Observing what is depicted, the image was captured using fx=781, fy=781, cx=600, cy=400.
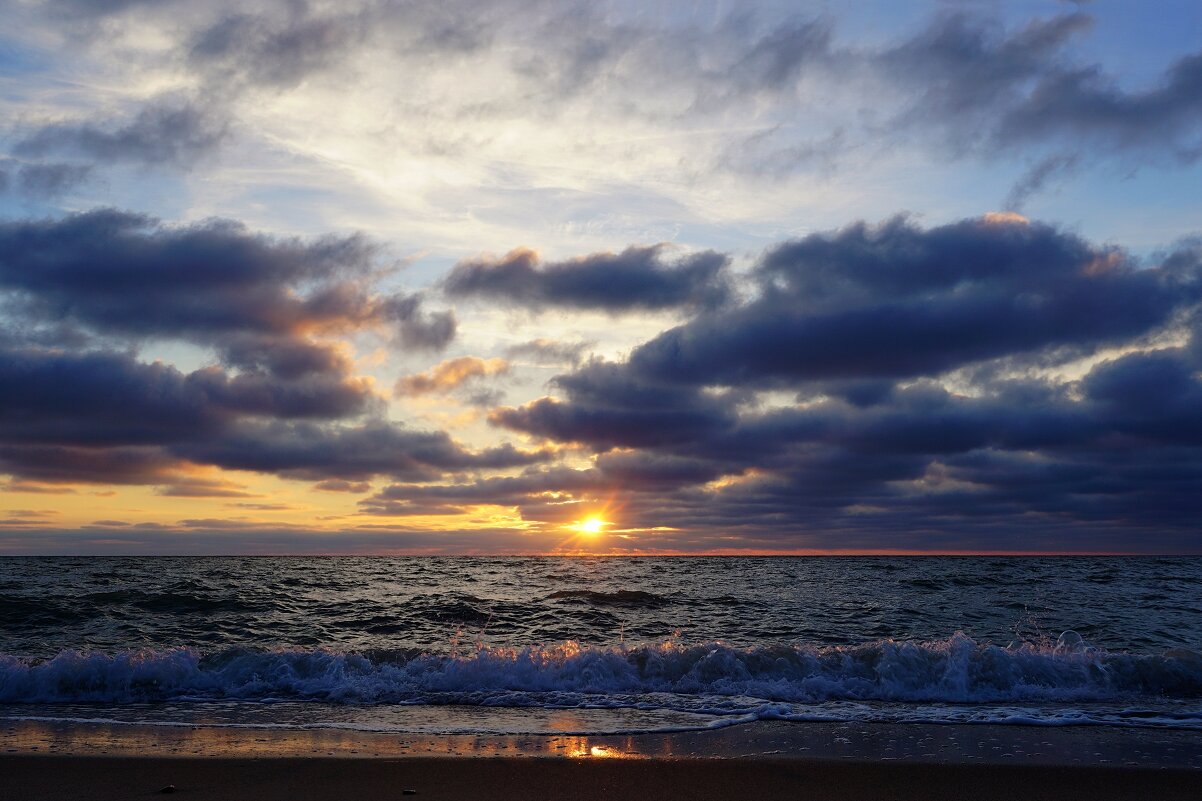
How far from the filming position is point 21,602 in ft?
76.8

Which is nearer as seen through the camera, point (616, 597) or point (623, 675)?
point (623, 675)

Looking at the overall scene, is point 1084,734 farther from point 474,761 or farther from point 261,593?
point 261,593

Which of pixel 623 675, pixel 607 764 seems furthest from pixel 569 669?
pixel 607 764

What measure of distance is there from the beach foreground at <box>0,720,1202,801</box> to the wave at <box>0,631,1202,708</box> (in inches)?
104

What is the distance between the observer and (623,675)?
14.8 meters

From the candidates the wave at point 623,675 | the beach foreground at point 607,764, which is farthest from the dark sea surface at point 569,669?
the beach foreground at point 607,764

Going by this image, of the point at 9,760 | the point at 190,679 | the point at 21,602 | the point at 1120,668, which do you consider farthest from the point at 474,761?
the point at 21,602

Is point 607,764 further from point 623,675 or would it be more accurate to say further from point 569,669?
point 569,669

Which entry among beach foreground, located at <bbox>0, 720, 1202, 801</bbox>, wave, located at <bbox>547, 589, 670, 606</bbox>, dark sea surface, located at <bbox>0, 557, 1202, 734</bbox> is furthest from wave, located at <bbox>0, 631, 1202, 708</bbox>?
wave, located at <bbox>547, 589, 670, 606</bbox>

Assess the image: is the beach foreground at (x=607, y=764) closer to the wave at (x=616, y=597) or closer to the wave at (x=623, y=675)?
the wave at (x=623, y=675)

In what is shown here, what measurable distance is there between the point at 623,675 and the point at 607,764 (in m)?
5.95

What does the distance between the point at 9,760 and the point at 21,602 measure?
17.9 m

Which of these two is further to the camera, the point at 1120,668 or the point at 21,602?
the point at 21,602

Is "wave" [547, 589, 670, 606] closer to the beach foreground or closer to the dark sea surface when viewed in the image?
the dark sea surface
